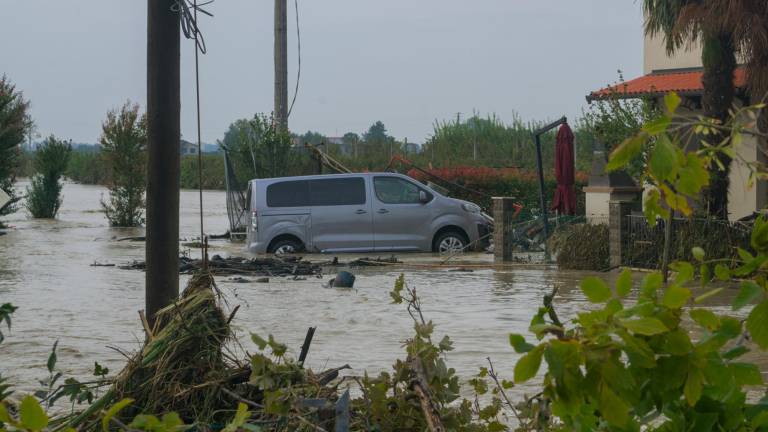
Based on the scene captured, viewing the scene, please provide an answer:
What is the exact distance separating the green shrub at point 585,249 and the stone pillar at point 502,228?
51.4 inches

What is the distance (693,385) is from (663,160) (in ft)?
1.48

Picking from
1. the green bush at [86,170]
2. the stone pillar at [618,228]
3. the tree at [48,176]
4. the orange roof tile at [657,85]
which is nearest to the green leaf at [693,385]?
the stone pillar at [618,228]

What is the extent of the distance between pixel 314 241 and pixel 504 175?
9.95m

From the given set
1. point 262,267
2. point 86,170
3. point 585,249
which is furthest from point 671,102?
point 86,170

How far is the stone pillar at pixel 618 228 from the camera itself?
54.4ft

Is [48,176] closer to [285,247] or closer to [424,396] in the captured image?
[285,247]

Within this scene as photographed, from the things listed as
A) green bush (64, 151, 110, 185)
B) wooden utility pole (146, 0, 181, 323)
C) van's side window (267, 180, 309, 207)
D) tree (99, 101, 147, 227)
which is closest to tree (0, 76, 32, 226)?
tree (99, 101, 147, 227)

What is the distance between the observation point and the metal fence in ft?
48.4

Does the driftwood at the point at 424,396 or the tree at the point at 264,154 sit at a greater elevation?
the tree at the point at 264,154

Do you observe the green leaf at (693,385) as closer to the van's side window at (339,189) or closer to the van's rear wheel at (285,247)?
the van's rear wheel at (285,247)

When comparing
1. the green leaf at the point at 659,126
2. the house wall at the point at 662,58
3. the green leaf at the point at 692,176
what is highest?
the house wall at the point at 662,58

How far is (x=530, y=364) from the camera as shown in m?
1.99

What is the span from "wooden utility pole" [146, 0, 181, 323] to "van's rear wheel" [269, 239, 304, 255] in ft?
44.8

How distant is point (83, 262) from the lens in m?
19.8
